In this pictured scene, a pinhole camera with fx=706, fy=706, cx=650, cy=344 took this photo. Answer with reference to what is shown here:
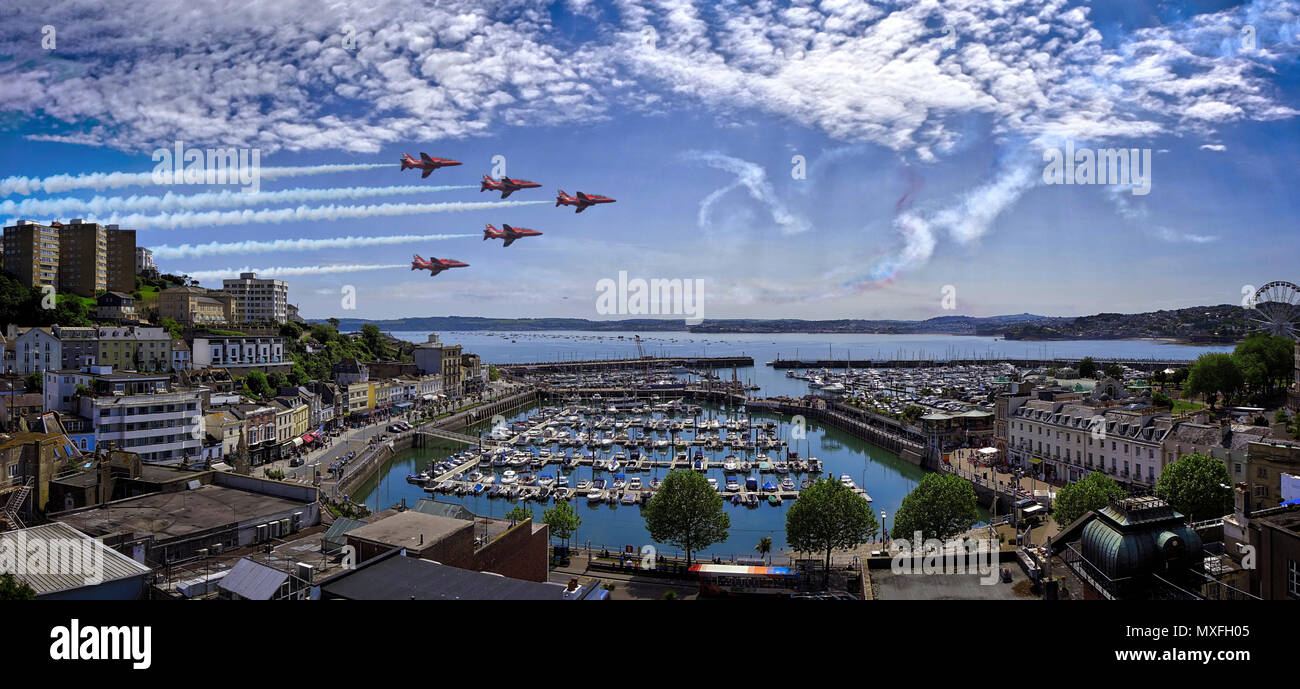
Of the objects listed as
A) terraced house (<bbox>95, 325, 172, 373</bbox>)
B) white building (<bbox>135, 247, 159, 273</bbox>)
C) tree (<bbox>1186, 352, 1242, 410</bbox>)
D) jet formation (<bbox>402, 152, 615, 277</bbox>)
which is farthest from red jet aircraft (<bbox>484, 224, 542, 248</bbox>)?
white building (<bbox>135, 247, 159, 273</bbox>)

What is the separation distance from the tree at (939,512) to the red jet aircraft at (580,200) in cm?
1206

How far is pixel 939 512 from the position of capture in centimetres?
1523

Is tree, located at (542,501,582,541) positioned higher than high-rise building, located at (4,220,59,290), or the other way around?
high-rise building, located at (4,220,59,290)

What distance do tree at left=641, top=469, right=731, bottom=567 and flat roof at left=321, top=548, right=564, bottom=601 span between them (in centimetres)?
1012

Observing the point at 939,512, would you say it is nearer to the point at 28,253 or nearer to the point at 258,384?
the point at 258,384

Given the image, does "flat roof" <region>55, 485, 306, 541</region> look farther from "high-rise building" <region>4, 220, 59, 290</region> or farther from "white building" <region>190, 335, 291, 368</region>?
"high-rise building" <region>4, 220, 59, 290</region>

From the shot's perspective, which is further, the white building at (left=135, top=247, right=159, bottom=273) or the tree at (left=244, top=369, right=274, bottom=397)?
the white building at (left=135, top=247, right=159, bottom=273)

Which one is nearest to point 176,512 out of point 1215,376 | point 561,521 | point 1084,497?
point 561,521

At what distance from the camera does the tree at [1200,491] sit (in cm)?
1445

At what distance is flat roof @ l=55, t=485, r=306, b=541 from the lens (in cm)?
1051

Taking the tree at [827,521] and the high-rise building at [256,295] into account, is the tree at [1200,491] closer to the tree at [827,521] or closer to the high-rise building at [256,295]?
the tree at [827,521]
